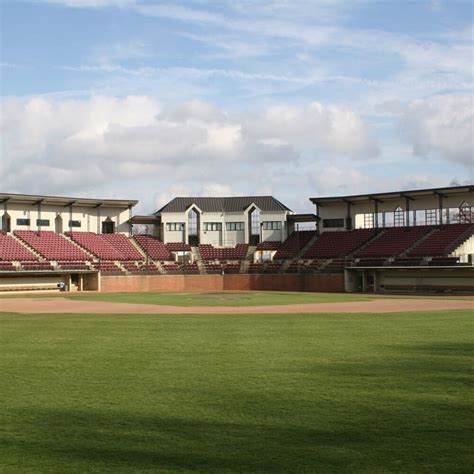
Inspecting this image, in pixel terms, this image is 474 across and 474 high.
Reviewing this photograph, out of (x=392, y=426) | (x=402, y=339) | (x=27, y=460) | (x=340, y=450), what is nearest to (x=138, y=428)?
(x=27, y=460)

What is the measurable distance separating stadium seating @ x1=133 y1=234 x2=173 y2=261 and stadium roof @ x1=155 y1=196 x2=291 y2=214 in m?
4.56

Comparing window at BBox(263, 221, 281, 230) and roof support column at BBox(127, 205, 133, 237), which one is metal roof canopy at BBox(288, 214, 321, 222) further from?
roof support column at BBox(127, 205, 133, 237)

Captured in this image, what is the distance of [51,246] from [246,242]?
86.3 ft

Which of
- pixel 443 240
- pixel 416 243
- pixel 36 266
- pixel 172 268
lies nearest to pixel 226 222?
pixel 172 268

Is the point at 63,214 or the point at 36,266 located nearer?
the point at 36,266

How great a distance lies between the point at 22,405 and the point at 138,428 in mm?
2974

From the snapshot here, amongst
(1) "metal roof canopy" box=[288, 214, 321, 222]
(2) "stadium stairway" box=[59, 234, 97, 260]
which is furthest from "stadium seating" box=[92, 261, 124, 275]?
(1) "metal roof canopy" box=[288, 214, 321, 222]

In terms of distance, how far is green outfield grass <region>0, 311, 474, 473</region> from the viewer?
8.64m

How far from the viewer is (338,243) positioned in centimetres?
7925

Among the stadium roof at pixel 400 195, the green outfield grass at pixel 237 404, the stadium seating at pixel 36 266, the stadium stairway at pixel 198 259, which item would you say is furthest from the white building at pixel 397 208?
the green outfield grass at pixel 237 404

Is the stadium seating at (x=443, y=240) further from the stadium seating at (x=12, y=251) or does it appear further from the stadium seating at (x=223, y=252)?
the stadium seating at (x=12, y=251)

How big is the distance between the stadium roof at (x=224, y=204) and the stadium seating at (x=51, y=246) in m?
15.8

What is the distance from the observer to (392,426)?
33.2 feet

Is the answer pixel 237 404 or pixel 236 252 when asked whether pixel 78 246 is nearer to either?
pixel 236 252
